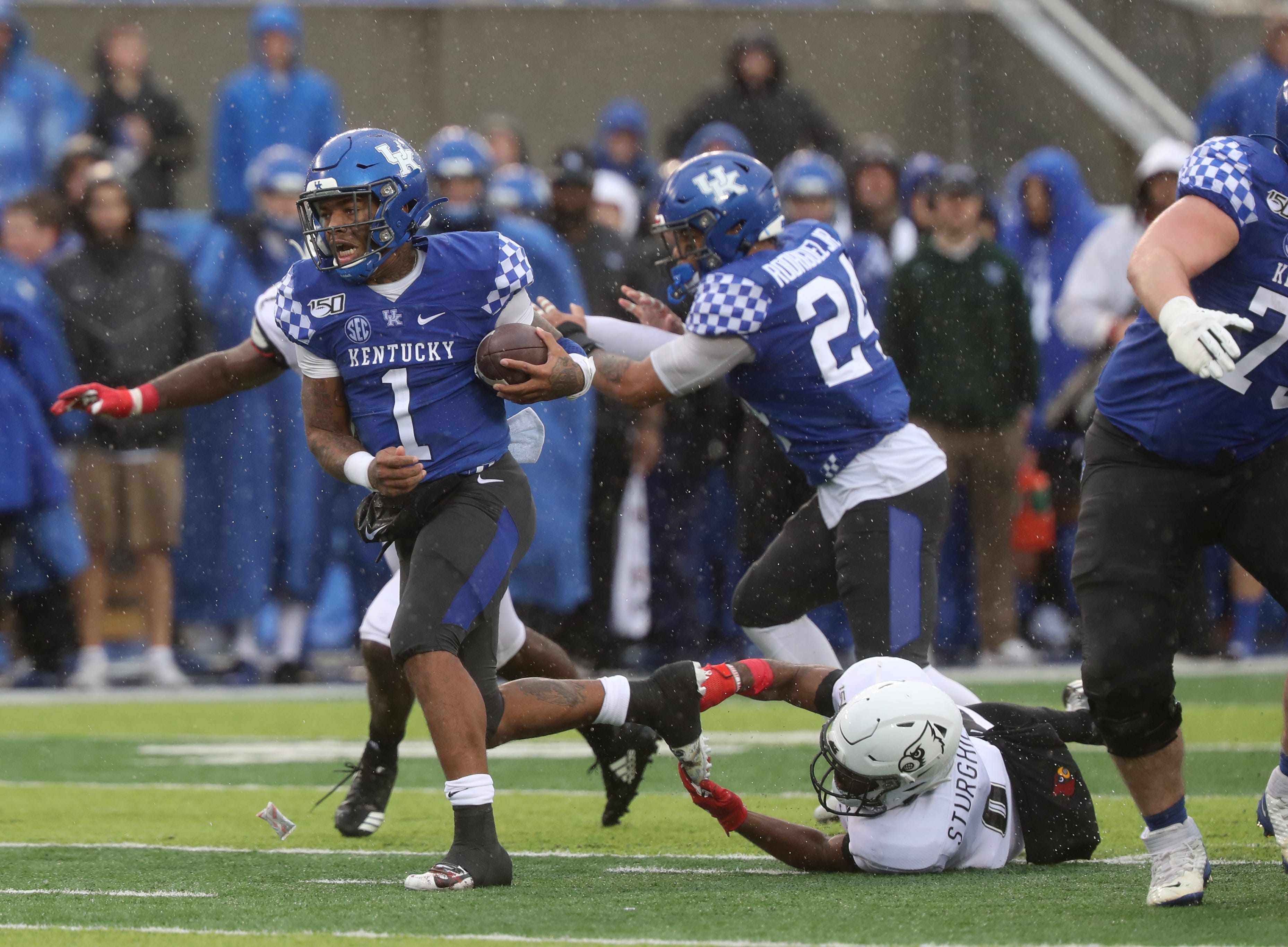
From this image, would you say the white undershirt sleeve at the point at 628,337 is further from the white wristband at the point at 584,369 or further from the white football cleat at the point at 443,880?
the white football cleat at the point at 443,880

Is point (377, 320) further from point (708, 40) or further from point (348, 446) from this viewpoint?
point (708, 40)

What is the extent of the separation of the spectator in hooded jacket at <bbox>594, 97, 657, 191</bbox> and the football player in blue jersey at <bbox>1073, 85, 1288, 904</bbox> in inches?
260

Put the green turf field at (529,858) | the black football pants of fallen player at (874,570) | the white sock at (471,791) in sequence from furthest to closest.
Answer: the black football pants of fallen player at (874,570) < the white sock at (471,791) < the green turf field at (529,858)

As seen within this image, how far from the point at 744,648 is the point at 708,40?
4.61 metres

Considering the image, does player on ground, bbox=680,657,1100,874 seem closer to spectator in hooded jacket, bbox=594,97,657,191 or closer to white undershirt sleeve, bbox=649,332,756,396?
white undershirt sleeve, bbox=649,332,756,396

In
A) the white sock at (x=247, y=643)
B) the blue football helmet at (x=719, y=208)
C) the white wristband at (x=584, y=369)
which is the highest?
the blue football helmet at (x=719, y=208)

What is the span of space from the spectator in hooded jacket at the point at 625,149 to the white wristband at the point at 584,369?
5703 millimetres

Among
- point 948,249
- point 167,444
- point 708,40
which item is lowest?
point 167,444

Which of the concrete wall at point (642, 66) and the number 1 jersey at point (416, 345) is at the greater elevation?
the concrete wall at point (642, 66)

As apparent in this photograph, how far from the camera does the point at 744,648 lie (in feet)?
31.9

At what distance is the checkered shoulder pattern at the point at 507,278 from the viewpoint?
5.07 metres

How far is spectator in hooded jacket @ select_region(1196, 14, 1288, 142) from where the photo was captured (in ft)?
34.6

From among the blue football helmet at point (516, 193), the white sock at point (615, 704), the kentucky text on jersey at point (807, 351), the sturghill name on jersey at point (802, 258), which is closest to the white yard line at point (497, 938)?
the white sock at point (615, 704)

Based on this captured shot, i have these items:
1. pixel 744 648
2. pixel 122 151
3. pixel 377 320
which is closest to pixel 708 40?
pixel 122 151
